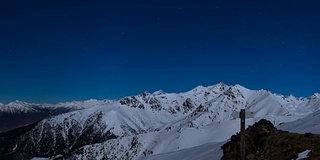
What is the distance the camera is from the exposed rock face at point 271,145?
23328 mm

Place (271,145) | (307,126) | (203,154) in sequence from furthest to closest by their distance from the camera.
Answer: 1. (203,154)
2. (307,126)
3. (271,145)

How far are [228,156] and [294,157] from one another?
10.4 metres

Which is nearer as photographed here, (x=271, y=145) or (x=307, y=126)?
(x=271, y=145)

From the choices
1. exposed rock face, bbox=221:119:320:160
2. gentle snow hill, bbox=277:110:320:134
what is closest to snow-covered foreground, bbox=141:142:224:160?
gentle snow hill, bbox=277:110:320:134

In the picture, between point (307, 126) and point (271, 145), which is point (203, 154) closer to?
point (307, 126)

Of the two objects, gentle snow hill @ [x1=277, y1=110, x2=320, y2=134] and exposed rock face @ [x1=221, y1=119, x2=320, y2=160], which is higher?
gentle snow hill @ [x1=277, y1=110, x2=320, y2=134]

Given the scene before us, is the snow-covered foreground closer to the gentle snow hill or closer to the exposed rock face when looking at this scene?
the gentle snow hill

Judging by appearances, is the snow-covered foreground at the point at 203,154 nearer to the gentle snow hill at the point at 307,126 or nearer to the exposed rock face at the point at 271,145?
the gentle snow hill at the point at 307,126

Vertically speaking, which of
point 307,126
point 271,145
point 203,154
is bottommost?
point 271,145

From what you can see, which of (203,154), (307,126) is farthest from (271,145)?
(203,154)

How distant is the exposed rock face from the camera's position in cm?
2333

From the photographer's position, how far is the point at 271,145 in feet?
89.4

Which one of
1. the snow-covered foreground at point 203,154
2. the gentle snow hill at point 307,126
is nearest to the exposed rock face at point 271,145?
the gentle snow hill at point 307,126

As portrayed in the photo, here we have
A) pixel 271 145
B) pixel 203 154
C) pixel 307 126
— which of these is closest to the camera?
pixel 271 145
